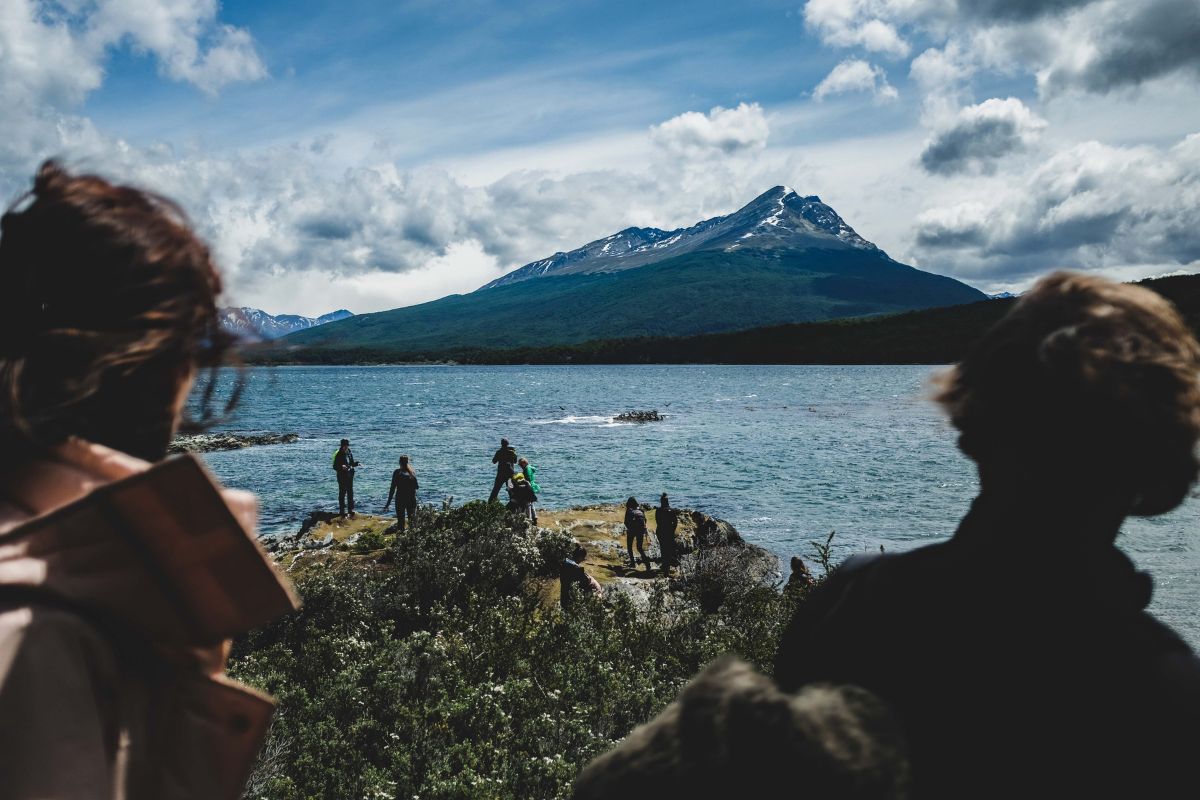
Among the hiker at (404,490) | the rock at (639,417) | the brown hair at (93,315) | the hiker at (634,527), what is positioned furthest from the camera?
the rock at (639,417)

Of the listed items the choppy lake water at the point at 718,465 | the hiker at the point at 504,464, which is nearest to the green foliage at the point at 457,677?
the choppy lake water at the point at 718,465

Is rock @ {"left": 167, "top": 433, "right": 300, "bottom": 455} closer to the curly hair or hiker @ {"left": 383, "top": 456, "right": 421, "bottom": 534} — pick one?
hiker @ {"left": 383, "top": 456, "right": 421, "bottom": 534}

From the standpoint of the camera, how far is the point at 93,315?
1248mm

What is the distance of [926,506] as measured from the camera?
89.8 feet

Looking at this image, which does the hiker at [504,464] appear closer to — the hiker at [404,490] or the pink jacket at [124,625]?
the hiker at [404,490]

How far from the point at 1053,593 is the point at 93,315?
153 centimetres

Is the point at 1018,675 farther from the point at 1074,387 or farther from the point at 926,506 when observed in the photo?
the point at 926,506

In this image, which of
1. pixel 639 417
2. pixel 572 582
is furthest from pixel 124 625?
pixel 639 417

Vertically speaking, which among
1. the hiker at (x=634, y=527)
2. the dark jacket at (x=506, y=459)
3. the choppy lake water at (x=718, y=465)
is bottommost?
the choppy lake water at (x=718, y=465)

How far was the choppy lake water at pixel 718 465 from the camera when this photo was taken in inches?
858

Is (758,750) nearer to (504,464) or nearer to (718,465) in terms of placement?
(504,464)

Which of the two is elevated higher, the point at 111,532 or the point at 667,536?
the point at 111,532

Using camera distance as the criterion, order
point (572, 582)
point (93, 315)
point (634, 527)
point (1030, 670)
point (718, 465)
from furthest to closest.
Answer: point (718, 465) < point (634, 527) < point (572, 582) < point (93, 315) < point (1030, 670)

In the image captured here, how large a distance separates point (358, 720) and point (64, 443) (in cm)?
526
